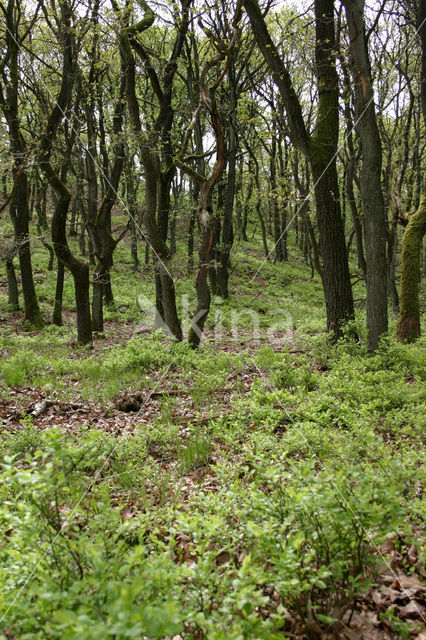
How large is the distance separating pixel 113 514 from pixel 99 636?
914 mm

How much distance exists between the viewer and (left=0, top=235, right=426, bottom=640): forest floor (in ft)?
5.92

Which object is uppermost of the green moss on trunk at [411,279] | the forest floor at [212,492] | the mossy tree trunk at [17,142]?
the mossy tree trunk at [17,142]

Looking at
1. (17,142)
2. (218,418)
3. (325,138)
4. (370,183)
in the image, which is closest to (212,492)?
(218,418)

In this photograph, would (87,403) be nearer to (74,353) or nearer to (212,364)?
(212,364)

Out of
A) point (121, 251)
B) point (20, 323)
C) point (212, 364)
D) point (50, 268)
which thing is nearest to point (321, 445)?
point (212, 364)

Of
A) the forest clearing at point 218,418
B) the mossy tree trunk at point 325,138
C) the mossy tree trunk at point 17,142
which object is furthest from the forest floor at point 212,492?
the mossy tree trunk at point 17,142

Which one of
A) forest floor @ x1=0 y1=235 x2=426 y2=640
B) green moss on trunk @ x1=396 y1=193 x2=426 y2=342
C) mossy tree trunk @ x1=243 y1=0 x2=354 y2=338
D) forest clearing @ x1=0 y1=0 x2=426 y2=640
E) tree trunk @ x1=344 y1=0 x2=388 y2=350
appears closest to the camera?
forest floor @ x1=0 y1=235 x2=426 y2=640

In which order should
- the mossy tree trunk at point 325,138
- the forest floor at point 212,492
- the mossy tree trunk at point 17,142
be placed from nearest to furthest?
the forest floor at point 212,492, the mossy tree trunk at point 325,138, the mossy tree trunk at point 17,142

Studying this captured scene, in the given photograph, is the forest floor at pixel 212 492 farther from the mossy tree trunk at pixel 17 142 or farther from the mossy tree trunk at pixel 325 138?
the mossy tree trunk at pixel 17 142

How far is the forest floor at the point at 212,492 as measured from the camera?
5.92 feet

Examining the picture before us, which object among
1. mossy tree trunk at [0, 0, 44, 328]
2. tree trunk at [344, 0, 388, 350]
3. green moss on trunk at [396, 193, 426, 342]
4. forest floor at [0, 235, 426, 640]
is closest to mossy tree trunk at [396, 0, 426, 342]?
green moss on trunk at [396, 193, 426, 342]

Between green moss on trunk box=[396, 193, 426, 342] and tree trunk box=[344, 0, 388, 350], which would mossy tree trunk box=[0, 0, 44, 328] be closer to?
tree trunk box=[344, 0, 388, 350]

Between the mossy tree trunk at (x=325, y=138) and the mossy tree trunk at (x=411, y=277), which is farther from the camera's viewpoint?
the mossy tree trunk at (x=411, y=277)

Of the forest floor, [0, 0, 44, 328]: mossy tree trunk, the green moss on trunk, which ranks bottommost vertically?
the forest floor
